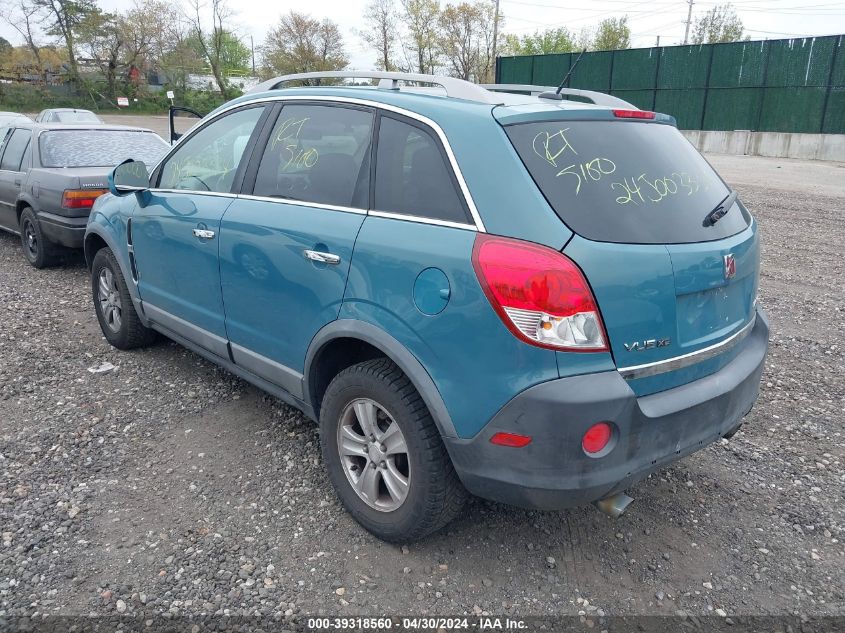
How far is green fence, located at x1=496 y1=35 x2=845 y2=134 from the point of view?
23.4 meters

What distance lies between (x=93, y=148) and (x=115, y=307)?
3636mm

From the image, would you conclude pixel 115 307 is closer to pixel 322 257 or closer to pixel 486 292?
pixel 322 257

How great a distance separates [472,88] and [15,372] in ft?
12.7

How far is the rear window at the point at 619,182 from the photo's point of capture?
2426 mm

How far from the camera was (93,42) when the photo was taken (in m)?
51.8

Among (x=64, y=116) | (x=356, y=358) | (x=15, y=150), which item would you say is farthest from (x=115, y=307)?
(x=64, y=116)

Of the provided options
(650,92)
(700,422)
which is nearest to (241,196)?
(700,422)

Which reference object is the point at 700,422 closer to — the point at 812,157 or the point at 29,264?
the point at 29,264

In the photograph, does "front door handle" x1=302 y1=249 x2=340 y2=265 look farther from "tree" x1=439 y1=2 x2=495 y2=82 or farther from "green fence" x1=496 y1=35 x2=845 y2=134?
"tree" x1=439 y1=2 x2=495 y2=82

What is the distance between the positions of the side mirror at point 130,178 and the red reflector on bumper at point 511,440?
3.07 meters

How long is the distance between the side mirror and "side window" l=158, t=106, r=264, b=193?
11 centimetres

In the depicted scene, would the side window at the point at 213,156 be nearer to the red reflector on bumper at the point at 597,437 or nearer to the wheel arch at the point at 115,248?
the wheel arch at the point at 115,248

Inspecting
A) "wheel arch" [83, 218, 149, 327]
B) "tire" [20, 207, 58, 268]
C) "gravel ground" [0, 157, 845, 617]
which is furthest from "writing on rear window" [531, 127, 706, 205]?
"tire" [20, 207, 58, 268]

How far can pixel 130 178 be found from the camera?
4.28m
